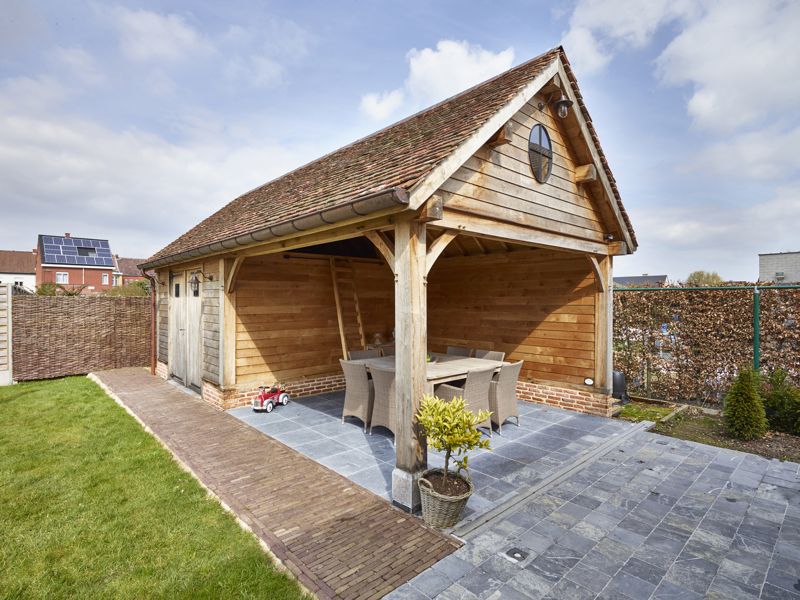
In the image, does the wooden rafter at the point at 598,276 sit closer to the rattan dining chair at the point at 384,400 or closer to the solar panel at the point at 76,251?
the rattan dining chair at the point at 384,400

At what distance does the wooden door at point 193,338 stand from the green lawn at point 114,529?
254cm

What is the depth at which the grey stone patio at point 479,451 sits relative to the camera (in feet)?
14.1

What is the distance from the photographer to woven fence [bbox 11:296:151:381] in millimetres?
9602

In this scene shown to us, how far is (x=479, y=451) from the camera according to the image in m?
5.20

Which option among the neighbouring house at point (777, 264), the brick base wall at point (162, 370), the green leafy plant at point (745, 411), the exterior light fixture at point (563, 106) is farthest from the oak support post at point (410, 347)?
the neighbouring house at point (777, 264)

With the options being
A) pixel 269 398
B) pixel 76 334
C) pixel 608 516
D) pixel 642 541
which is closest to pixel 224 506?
pixel 269 398

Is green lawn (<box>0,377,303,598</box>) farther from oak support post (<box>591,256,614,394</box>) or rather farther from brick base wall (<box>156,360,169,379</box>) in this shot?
oak support post (<box>591,256,614,394</box>)

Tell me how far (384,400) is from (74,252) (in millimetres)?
44236

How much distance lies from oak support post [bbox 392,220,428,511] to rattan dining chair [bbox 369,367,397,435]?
5.10ft

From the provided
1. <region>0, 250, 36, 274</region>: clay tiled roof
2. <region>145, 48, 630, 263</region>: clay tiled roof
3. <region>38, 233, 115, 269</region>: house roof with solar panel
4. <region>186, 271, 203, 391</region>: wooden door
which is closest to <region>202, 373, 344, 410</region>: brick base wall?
<region>186, 271, 203, 391</region>: wooden door

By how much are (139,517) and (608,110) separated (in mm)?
9686

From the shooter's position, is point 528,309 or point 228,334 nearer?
point 228,334

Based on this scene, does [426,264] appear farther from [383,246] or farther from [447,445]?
[447,445]

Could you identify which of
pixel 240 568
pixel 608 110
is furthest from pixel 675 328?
pixel 240 568
